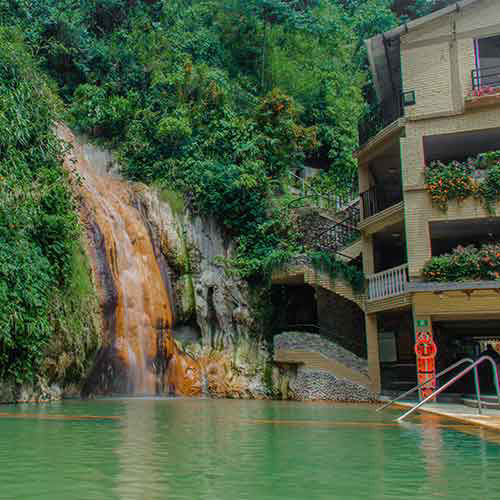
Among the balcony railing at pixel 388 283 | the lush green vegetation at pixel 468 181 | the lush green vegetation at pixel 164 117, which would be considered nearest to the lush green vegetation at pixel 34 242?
the lush green vegetation at pixel 164 117

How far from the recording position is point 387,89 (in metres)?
24.0

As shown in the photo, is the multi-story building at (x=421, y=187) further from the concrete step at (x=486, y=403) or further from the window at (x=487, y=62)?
the concrete step at (x=486, y=403)

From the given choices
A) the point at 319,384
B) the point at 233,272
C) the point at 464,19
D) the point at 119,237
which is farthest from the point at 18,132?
the point at 464,19

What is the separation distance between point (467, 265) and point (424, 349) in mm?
2730

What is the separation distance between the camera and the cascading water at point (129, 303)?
18484mm

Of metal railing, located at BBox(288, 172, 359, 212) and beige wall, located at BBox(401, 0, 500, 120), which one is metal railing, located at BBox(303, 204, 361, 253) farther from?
beige wall, located at BBox(401, 0, 500, 120)

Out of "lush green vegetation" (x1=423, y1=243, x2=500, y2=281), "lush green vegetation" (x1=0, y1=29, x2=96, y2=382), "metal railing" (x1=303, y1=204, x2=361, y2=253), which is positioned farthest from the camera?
"metal railing" (x1=303, y1=204, x2=361, y2=253)

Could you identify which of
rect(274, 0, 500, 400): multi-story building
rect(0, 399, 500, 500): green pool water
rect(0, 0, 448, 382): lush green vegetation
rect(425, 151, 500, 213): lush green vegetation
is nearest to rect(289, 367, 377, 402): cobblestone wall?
rect(274, 0, 500, 400): multi-story building

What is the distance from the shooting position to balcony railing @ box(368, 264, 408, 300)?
19.3 meters

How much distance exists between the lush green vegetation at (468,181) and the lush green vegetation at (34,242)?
1090 centimetres

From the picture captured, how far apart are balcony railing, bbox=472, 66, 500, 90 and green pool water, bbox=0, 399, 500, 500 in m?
13.3

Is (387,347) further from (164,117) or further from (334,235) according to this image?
(164,117)

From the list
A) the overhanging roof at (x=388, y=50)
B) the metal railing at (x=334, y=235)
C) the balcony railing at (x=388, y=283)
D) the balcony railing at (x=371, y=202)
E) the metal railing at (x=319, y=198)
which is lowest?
the balcony railing at (x=388, y=283)

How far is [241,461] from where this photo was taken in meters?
5.66
